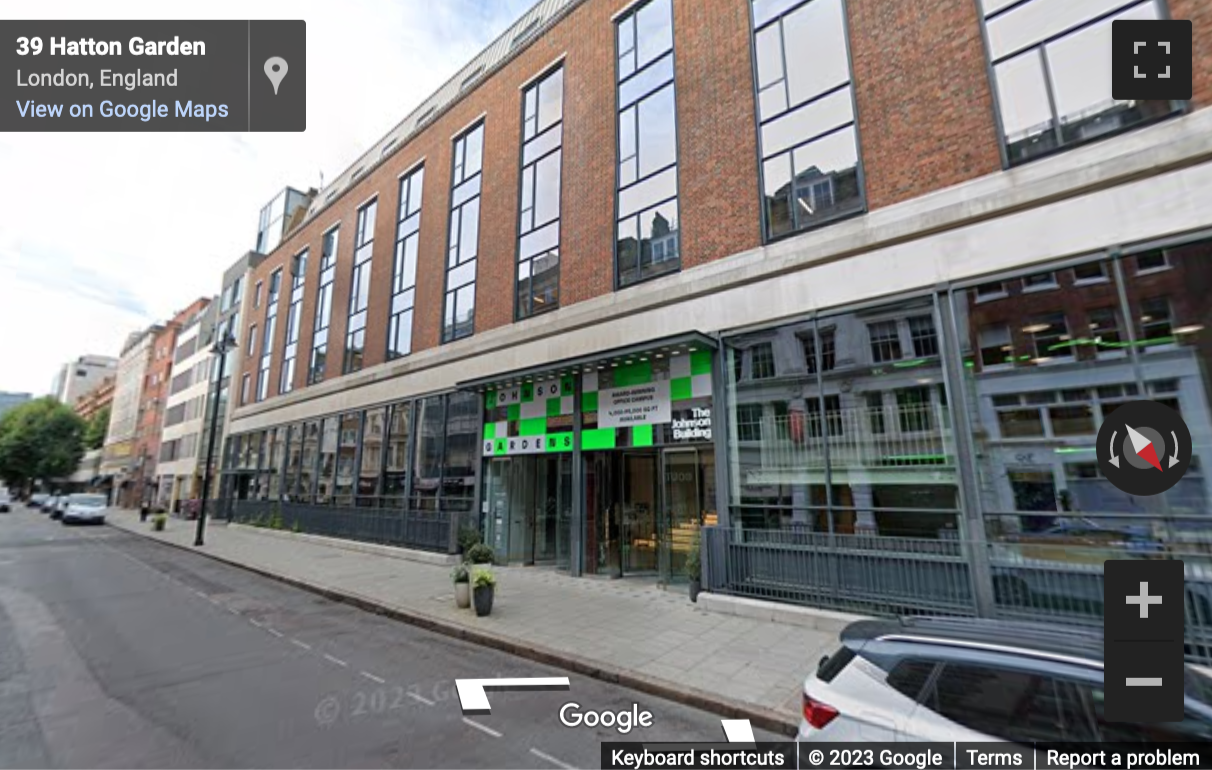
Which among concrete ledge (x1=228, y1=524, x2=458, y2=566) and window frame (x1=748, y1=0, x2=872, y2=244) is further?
concrete ledge (x1=228, y1=524, x2=458, y2=566)

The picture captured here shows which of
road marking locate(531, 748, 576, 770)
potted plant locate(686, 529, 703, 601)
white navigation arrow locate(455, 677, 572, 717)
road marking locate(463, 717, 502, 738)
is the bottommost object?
white navigation arrow locate(455, 677, 572, 717)

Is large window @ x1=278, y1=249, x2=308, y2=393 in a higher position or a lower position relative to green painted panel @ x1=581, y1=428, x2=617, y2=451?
higher

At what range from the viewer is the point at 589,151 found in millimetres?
14242

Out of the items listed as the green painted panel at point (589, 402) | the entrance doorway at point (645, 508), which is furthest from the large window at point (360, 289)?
the entrance doorway at point (645, 508)

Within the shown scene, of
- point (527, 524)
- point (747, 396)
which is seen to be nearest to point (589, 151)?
point (747, 396)

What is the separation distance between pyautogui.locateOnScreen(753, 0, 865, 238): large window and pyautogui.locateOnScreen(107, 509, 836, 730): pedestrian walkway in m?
7.21

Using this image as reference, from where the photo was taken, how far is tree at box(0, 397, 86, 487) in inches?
2425

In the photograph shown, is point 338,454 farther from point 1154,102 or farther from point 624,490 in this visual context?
point 1154,102

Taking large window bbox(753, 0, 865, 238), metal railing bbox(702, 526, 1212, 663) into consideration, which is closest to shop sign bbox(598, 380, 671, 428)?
metal railing bbox(702, 526, 1212, 663)

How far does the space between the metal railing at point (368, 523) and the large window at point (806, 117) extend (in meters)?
11.6

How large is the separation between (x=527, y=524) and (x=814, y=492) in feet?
26.5

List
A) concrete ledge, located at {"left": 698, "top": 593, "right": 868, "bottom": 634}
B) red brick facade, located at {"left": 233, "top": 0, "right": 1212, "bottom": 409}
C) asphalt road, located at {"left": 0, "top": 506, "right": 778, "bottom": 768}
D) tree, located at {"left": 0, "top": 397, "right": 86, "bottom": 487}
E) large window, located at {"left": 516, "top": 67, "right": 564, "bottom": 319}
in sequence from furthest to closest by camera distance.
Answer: tree, located at {"left": 0, "top": 397, "right": 86, "bottom": 487} → large window, located at {"left": 516, "top": 67, "right": 564, "bottom": 319} → red brick facade, located at {"left": 233, "top": 0, "right": 1212, "bottom": 409} → concrete ledge, located at {"left": 698, "top": 593, "right": 868, "bottom": 634} → asphalt road, located at {"left": 0, "top": 506, "right": 778, "bottom": 768}

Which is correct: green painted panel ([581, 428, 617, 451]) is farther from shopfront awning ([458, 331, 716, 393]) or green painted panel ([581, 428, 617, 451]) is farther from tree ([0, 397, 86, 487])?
tree ([0, 397, 86, 487])

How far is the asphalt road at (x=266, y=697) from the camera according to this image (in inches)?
177
